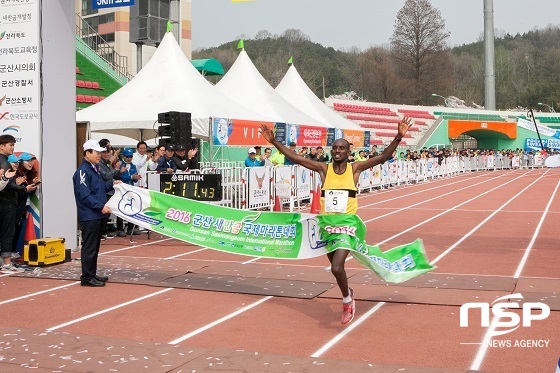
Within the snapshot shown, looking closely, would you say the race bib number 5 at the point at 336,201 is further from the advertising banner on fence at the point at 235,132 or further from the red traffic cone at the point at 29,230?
the advertising banner on fence at the point at 235,132

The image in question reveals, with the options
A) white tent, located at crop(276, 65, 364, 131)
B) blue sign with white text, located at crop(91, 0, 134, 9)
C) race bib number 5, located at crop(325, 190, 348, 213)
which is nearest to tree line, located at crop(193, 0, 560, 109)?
white tent, located at crop(276, 65, 364, 131)

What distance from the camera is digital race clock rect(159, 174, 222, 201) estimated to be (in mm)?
14766

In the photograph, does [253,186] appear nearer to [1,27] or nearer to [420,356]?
[1,27]

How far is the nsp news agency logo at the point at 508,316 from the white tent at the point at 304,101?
25.8 m

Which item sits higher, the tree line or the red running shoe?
the tree line

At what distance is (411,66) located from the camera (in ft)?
313

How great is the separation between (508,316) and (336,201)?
7.58ft

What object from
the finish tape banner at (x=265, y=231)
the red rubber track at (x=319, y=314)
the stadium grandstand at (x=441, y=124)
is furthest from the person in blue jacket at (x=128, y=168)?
the stadium grandstand at (x=441, y=124)

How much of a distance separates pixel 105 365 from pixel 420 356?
281 centimetres

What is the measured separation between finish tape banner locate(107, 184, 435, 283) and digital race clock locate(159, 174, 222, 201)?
4275mm

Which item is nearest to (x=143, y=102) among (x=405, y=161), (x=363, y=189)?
(x=363, y=189)

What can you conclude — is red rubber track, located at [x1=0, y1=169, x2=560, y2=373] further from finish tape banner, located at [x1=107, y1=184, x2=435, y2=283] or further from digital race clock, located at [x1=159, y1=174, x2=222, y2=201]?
digital race clock, located at [x1=159, y1=174, x2=222, y2=201]

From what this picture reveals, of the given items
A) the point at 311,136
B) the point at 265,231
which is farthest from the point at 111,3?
the point at 311,136

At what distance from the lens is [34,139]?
12.5m
